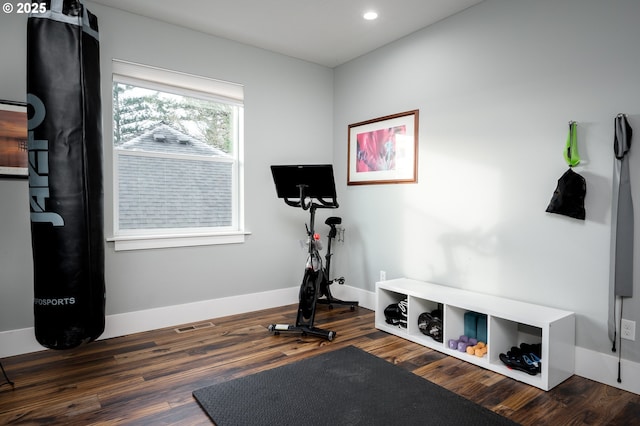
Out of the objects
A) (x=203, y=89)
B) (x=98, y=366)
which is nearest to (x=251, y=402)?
(x=98, y=366)

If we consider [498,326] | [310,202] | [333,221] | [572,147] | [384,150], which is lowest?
[498,326]

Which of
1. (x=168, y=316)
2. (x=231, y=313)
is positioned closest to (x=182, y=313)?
(x=168, y=316)

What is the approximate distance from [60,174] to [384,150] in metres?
2.81

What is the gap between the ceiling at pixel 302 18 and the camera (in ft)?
10.0

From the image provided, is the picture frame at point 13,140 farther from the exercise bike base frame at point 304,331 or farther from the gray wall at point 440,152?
the exercise bike base frame at point 304,331

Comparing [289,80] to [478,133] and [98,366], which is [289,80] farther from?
[98,366]

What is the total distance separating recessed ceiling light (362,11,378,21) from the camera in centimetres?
321

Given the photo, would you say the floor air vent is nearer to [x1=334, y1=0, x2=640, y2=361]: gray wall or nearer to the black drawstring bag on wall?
[x1=334, y1=0, x2=640, y2=361]: gray wall

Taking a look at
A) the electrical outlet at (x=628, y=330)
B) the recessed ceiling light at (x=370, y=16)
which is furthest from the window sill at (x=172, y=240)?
the electrical outlet at (x=628, y=330)

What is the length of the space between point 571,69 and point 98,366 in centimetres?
384

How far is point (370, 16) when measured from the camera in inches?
128

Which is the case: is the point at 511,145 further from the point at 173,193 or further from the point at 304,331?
the point at 173,193

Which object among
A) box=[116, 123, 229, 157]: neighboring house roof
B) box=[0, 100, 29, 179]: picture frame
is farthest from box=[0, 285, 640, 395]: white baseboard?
box=[116, 123, 229, 157]: neighboring house roof

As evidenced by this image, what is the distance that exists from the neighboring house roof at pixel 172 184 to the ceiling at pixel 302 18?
1018 mm
